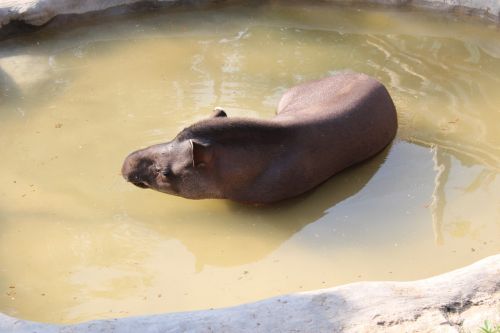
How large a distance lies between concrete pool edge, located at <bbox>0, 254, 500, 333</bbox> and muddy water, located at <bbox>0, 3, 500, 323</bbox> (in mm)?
753

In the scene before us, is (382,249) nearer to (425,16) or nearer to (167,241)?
(167,241)

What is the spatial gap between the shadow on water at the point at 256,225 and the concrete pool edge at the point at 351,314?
3.78ft

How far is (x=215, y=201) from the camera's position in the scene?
5348mm

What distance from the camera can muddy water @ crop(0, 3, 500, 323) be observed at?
14.8 ft

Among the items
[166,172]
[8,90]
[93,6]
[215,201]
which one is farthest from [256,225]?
[93,6]

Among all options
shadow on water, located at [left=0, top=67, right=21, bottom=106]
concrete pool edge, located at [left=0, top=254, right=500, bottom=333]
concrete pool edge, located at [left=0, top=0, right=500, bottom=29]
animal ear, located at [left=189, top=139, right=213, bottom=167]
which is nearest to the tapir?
animal ear, located at [left=189, top=139, right=213, bottom=167]

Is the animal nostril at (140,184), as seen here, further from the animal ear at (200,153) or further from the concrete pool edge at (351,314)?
the concrete pool edge at (351,314)

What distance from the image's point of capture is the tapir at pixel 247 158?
5.21 meters

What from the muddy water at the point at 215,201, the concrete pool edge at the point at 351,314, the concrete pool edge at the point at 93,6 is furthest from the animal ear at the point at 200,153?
the concrete pool edge at the point at 93,6

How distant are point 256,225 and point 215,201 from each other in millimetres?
457

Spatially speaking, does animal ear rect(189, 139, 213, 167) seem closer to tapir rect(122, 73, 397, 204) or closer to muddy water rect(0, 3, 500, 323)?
tapir rect(122, 73, 397, 204)

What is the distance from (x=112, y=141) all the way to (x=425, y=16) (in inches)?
164

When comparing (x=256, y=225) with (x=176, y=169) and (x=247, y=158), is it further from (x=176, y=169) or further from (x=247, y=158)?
(x=176, y=169)

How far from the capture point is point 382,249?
4.71 metres
